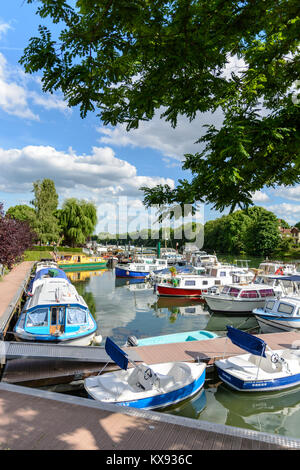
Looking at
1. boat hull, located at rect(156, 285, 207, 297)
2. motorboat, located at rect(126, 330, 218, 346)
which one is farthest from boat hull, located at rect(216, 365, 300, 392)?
boat hull, located at rect(156, 285, 207, 297)

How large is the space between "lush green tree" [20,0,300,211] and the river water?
293 inches

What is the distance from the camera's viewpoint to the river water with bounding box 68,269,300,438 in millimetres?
8672

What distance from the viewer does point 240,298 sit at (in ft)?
67.9

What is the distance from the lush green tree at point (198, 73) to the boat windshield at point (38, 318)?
10098 millimetres

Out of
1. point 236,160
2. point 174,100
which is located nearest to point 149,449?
point 236,160

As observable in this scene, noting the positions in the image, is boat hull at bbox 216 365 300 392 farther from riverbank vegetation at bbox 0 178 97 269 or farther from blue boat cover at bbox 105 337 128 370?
riverbank vegetation at bbox 0 178 97 269

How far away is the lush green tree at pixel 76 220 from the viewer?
6175 cm

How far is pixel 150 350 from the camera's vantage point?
11211 mm

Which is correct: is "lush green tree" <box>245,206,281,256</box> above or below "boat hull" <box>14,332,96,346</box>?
above

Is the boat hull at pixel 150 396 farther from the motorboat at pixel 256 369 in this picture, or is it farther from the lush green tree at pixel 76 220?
the lush green tree at pixel 76 220

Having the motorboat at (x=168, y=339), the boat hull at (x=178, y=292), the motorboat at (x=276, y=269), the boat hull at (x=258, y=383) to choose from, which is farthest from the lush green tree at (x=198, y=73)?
the motorboat at (x=276, y=269)

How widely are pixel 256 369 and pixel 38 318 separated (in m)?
9.06

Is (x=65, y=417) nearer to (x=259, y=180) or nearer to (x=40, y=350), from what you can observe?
(x=40, y=350)

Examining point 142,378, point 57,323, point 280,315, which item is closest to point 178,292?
point 280,315
